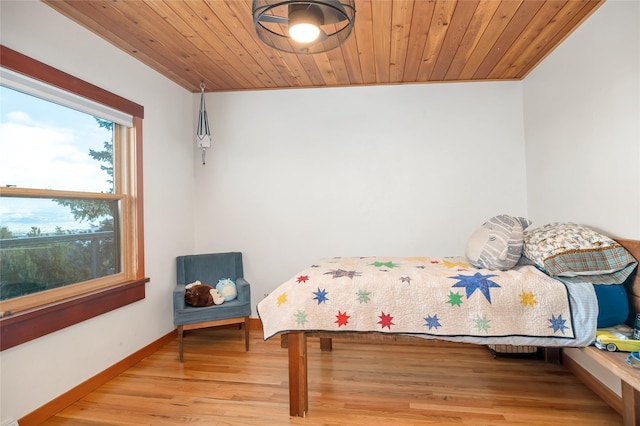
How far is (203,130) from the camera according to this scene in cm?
353

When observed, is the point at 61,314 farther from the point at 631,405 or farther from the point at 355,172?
the point at 631,405

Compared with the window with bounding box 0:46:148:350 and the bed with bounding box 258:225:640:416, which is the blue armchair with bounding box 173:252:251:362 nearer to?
the window with bounding box 0:46:148:350

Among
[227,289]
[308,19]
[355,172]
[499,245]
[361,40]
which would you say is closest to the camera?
[308,19]

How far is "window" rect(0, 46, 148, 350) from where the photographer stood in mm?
1898

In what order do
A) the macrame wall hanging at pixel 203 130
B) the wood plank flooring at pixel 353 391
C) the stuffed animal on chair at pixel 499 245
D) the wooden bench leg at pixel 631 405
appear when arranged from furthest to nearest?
the macrame wall hanging at pixel 203 130
the stuffed animal on chair at pixel 499 245
the wood plank flooring at pixel 353 391
the wooden bench leg at pixel 631 405

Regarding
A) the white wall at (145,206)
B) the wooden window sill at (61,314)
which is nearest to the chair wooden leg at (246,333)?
the white wall at (145,206)

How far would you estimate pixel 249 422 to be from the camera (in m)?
1.95

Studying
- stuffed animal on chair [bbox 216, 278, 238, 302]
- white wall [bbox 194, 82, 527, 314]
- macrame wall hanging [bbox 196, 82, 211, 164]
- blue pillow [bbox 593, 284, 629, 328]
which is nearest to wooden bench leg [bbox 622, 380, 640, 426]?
blue pillow [bbox 593, 284, 629, 328]

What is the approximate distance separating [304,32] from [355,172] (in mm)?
1993

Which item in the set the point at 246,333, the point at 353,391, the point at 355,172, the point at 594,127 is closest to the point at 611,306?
the point at 594,127

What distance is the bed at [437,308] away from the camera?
1.82m

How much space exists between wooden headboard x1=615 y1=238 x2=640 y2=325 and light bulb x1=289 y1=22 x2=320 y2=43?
2.00 meters

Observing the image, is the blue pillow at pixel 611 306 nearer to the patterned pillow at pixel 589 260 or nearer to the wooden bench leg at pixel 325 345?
the patterned pillow at pixel 589 260

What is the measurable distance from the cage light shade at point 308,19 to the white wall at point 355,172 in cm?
180
